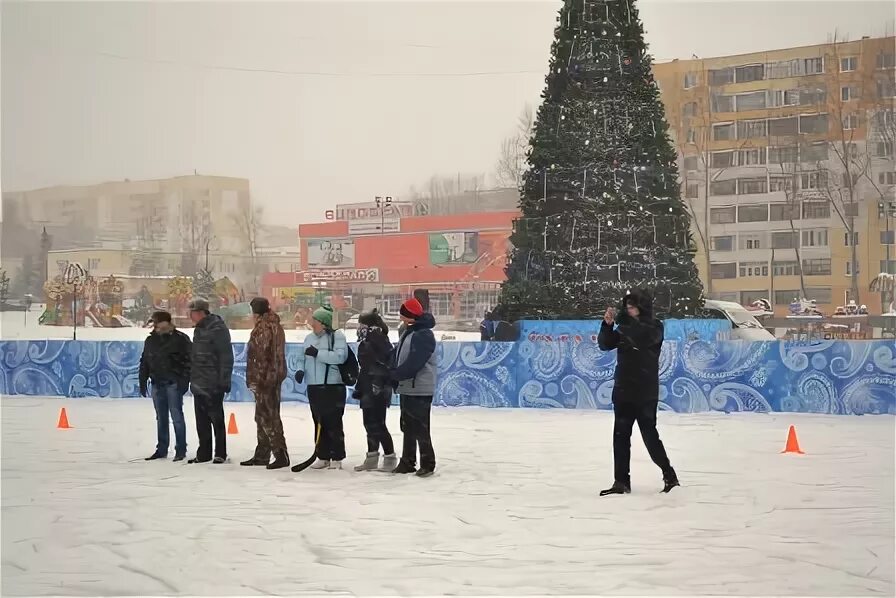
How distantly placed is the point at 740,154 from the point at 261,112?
25.4 meters

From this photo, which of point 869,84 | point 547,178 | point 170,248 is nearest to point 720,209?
point 869,84

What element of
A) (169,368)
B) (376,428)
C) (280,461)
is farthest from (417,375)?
(169,368)

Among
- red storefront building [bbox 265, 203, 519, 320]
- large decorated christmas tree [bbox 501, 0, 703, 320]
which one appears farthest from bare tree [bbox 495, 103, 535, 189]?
large decorated christmas tree [bbox 501, 0, 703, 320]

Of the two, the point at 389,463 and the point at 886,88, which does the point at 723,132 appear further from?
the point at 389,463

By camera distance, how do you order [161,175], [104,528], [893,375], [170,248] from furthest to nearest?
1. [170,248]
2. [161,175]
3. [893,375]
4. [104,528]

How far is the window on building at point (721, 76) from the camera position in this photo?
55000mm

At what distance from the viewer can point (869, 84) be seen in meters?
48.2

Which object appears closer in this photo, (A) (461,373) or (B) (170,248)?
(A) (461,373)

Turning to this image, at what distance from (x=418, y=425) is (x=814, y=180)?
45780 mm

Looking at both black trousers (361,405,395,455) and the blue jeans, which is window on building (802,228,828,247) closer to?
black trousers (361,405,395,455)

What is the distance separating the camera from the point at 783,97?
53156mm

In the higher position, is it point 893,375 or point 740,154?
point 740,154

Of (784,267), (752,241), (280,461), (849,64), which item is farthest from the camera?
(752,241)

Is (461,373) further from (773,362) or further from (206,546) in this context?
(206,546)
